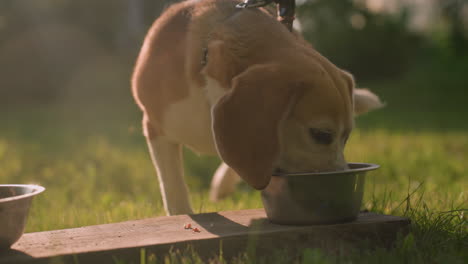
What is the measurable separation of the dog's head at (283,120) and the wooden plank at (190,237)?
0.25 metres

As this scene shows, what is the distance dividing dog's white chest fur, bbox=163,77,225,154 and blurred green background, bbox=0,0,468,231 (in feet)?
1.84

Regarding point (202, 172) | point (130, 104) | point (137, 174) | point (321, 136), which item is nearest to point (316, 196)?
point (321, 136)

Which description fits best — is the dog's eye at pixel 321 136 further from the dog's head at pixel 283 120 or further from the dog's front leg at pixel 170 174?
the dog's front leg at pixel 170 174

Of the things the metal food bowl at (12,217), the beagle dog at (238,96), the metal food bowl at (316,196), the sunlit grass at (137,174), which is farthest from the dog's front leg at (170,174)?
the metal food bowl at (12,217)

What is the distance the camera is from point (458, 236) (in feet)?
8.23

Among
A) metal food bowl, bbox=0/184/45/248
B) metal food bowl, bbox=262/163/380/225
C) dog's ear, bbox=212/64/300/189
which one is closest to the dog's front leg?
metal food bowl, bbox=262/163/380/225

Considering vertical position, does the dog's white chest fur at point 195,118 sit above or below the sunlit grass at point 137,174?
above

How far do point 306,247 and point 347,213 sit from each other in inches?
10.4

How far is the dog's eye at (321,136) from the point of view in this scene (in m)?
Answer: 2.53

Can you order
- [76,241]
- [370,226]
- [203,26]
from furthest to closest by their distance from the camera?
[203,26] < [370,226] < [76,241]

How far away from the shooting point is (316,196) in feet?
7.80

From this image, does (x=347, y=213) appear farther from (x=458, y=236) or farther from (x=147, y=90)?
(x=147, y=90)

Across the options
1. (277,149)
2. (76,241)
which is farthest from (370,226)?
(76,241)

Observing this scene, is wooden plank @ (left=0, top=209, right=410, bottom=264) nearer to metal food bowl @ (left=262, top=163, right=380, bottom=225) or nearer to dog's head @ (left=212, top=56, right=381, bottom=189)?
metal food bowl @ (left=262, top=163, right=380, bottom=225)
